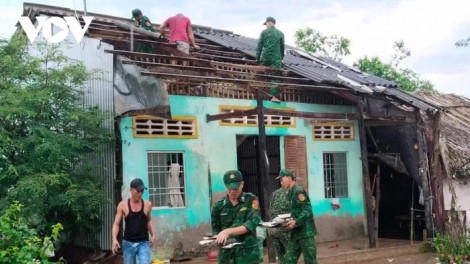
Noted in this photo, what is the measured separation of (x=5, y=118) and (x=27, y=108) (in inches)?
19.2

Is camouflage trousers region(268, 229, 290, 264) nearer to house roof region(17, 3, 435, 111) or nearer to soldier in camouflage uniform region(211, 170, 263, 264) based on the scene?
soldier in camouflage uniform region(211, 170, 263, 264)

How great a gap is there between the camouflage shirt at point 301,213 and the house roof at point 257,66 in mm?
3429

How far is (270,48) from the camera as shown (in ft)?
42.8

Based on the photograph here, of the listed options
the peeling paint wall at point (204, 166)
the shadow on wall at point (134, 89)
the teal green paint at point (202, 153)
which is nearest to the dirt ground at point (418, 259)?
the peeling paint wall at point (204, 166)

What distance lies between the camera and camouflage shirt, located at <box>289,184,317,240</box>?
8.09 m

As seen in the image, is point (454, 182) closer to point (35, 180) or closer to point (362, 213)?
point (362, 213)

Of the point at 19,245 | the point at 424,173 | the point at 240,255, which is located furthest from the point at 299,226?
the point at 424,173

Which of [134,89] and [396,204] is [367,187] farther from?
[134,89]

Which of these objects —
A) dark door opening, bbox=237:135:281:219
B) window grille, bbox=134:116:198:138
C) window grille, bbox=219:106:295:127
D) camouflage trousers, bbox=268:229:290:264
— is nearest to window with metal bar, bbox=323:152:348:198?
dark door opening, bbox=237:135:281:219

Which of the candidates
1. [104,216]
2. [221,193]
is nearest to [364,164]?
[221,193]

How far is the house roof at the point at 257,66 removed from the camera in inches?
486

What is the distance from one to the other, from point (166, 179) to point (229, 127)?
1744mm

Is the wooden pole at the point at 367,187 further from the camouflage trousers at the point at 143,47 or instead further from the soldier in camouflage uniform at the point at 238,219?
the soldier in camouflage uniform at the point at 238,219

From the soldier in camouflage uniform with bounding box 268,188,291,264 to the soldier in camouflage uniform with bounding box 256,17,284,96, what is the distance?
4.46 metres
